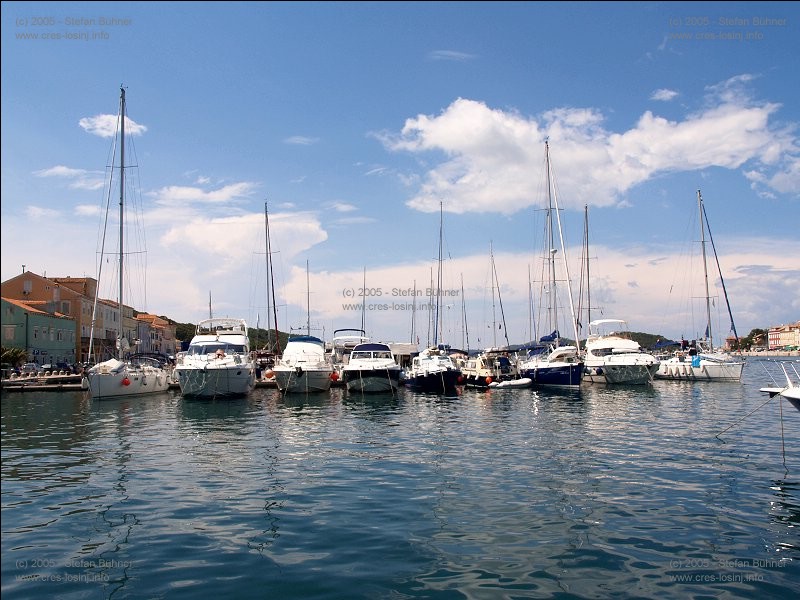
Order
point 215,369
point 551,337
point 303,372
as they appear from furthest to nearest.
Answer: point 551,337
point 303,372
point 215,369

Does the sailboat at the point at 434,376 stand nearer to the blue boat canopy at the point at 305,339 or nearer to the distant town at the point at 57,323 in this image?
the blue boat canopy at the point at 305,339

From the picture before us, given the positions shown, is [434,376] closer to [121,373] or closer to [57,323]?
[121,373]

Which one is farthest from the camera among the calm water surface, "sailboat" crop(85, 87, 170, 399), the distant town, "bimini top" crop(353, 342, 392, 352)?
the distant town

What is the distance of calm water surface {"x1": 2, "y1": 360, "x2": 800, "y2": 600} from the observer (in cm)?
886

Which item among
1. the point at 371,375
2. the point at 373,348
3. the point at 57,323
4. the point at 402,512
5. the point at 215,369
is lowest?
the point at 402,512

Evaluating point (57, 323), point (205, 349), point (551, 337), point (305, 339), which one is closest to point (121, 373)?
point (205, 349)

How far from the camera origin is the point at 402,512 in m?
12.2

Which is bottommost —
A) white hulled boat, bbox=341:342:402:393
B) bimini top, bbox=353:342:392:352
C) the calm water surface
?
the calm water surface

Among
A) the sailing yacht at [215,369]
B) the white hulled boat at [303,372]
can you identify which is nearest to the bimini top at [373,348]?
the white hulled boat at [303,372]

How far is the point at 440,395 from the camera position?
144 ft

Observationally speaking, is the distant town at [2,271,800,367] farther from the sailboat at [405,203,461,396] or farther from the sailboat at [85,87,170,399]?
the sailboat at [405,203,461,396]

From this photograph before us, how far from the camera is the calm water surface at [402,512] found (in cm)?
886

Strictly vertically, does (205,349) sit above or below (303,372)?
above

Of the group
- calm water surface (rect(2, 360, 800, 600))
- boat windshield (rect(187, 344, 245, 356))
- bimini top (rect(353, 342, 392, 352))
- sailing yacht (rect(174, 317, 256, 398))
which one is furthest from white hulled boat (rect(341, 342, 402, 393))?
calm water surface (rect(2, 360, 800, 600))
